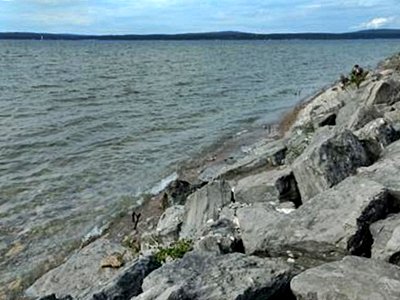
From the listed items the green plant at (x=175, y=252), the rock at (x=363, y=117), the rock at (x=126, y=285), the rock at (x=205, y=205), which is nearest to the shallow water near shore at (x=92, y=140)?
the rock at (x=205, y=205)

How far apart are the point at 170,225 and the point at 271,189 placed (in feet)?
6.57

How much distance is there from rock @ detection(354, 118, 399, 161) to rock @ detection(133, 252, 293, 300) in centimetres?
428

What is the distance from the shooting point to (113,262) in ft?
31.1

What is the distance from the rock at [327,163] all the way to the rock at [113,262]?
3.08 meters

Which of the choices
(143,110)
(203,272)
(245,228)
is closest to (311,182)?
(245,228)

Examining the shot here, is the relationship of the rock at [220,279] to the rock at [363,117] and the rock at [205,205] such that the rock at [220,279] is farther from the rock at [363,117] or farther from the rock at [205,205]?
the rock at [363,117]

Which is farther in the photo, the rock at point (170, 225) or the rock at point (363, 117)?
the rock at point (363, 117)

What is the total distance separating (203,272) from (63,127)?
19.7 metres

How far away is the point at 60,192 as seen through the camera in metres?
15.1

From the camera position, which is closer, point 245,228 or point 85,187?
point 245,228

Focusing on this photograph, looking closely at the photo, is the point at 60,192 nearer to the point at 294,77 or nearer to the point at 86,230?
the point at 86,230

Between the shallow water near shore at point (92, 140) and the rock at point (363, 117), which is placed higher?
the rock at point (363, 117)

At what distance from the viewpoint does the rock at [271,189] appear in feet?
32.6

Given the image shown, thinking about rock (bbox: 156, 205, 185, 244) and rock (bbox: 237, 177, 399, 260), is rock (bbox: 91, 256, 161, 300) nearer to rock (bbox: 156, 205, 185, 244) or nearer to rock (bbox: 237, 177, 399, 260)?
rock (bbox: 237, 177, 399, 260)
